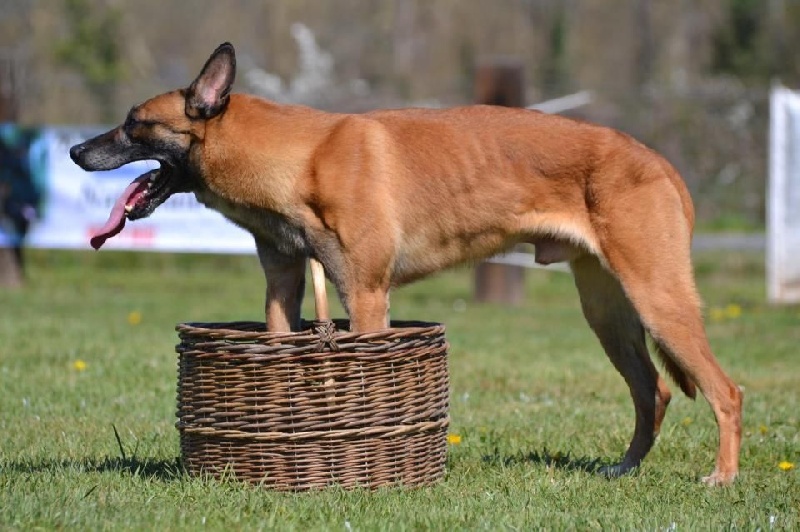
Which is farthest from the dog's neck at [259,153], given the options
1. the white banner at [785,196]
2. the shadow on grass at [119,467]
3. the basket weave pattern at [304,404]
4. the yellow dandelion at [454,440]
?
the white banner at [785,196]

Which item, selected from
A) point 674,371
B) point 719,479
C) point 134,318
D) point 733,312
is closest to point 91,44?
point 134,318

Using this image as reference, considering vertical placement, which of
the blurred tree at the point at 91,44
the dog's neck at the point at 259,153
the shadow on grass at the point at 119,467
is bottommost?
the shadow on grass at the point at 119,467

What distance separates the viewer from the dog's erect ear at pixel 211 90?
5113mm

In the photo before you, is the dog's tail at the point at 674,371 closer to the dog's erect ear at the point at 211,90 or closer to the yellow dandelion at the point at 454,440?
the yellow dandelion at the point at 454,440

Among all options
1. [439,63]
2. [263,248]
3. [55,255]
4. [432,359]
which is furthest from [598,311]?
[439,63]

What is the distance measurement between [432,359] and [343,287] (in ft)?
1.60

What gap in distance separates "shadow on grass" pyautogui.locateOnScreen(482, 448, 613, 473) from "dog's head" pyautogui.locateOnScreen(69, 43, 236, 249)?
1932mm

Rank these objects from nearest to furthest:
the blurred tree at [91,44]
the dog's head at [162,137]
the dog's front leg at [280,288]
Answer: the dog's head at [162,137], the dog's front leg at [280,288], the blurred tree at [91,44]

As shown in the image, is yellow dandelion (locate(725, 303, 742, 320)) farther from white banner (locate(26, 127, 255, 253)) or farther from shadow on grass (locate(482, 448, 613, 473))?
shadow on grass (locate(482, 448, 613, 473))

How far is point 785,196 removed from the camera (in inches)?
518

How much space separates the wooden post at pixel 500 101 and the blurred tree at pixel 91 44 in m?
11.1

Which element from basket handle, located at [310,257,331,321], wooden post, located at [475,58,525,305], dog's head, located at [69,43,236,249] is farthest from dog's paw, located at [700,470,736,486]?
wooden post, located at [475,58,525,305]

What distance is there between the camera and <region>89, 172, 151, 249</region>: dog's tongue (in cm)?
527

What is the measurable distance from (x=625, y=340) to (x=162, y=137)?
2.48 meters
